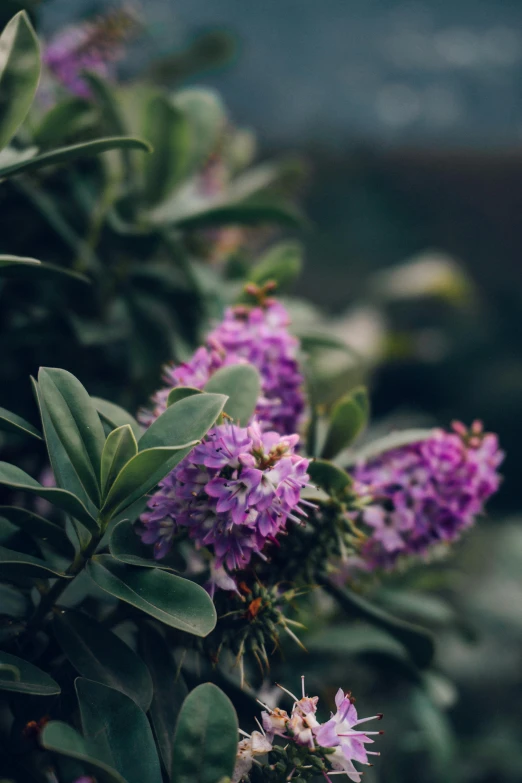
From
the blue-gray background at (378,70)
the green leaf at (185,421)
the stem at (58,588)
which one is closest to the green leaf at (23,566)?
the stem at (58,588)

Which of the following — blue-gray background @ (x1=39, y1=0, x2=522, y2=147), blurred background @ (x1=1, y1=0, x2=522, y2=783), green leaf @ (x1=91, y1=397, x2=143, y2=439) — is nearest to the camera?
green leaf @ (x1=91, y1=397, x2=143, y2=439)

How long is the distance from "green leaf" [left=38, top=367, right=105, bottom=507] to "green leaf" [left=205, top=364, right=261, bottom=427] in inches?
4.8

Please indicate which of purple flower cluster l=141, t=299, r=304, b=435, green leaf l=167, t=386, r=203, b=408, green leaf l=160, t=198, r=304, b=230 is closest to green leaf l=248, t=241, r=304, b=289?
green leaf l=160, t=198, r=304, b=230

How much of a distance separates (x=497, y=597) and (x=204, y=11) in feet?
6.90

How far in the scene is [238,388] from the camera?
654 mm

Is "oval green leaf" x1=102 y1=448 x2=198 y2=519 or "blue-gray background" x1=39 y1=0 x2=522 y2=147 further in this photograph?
"blue-gray background" x1=39 y1=0 x2=522 y2=147

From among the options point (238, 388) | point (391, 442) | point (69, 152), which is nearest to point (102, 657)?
point (238, 388)

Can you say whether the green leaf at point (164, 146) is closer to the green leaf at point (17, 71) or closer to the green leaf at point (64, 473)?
the green leaf at point (17, 71)

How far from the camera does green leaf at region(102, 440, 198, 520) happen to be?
21.0 inches

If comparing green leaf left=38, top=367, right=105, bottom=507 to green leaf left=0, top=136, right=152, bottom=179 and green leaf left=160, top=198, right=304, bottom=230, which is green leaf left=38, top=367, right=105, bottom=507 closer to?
green leaf left=0, top=136, right=152, bottom=179

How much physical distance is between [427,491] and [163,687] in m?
0.36

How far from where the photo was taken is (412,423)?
1.84 meters

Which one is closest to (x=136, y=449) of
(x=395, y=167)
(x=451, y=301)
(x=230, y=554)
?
(x=230, y=554)

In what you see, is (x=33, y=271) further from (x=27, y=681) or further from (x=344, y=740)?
(x=344, y=740)
